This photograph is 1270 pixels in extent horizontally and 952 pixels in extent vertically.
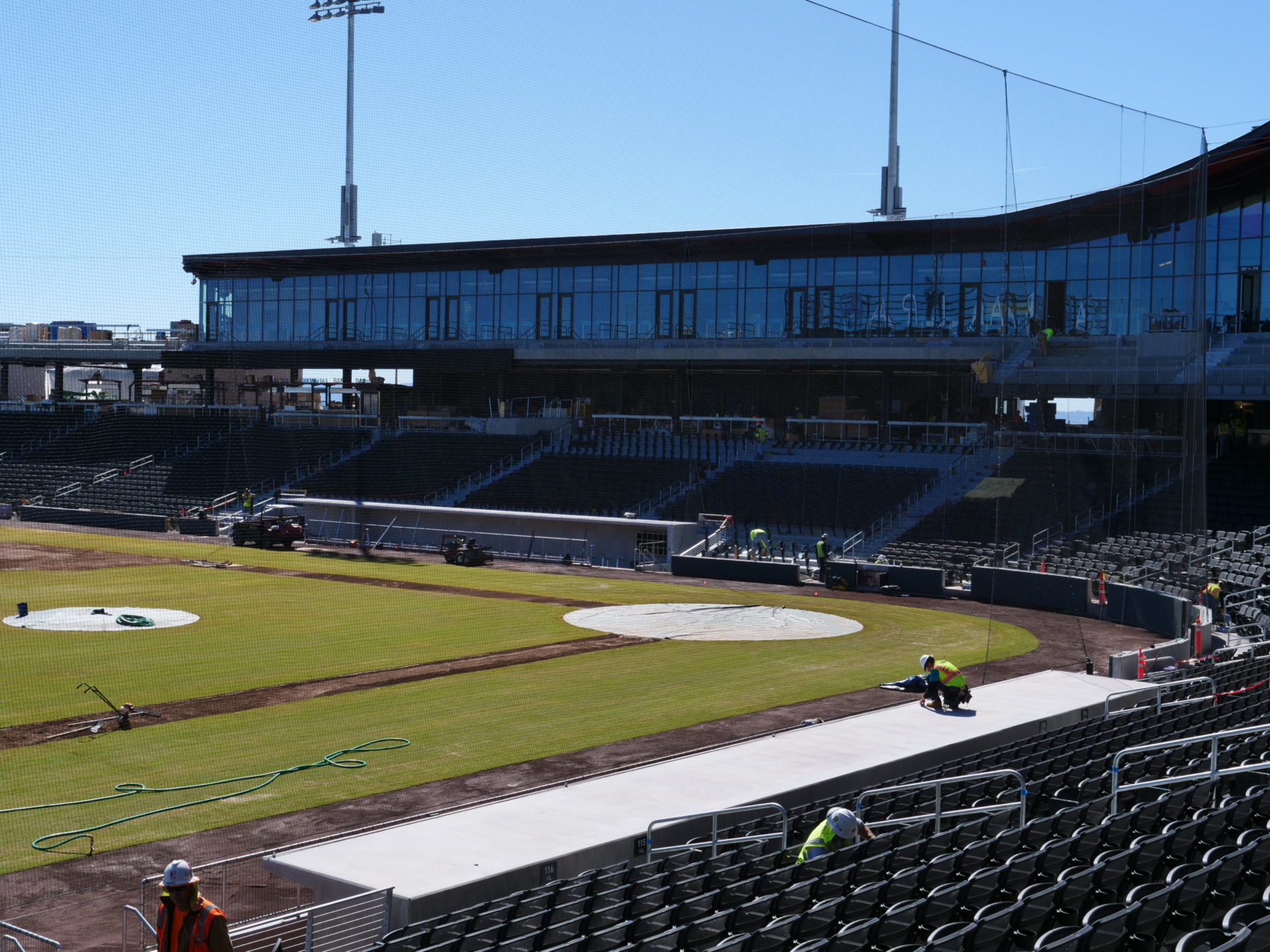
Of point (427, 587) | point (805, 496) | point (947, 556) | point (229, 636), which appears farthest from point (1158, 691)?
point (805, 496)

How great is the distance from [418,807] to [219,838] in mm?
2486

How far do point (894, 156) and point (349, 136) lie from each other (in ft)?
65.1

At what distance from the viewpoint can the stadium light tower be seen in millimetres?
27953

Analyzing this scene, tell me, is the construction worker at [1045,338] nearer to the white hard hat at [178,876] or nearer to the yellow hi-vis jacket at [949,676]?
the yellow hi-vis jacket at [949,676]

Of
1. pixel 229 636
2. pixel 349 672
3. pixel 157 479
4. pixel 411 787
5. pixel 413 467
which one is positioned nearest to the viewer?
pixel 411 787

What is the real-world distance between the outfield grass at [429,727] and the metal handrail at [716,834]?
5.31 meters

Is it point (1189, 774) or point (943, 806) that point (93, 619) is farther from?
point (1189, 774)

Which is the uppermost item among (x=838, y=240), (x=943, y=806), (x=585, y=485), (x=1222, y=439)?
(x=838, y=240)

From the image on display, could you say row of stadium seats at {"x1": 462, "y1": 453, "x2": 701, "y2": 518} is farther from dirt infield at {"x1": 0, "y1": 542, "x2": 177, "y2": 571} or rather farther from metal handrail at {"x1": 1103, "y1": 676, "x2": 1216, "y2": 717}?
metal handrail at {"x1": 1103, "y1": 676, "x2": 1216, "y2": 717}

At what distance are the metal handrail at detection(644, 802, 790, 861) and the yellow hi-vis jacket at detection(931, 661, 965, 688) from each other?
5.96 metres

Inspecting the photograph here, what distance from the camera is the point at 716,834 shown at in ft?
40.5

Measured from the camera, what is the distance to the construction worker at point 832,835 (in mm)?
10633

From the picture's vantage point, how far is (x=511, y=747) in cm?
1945

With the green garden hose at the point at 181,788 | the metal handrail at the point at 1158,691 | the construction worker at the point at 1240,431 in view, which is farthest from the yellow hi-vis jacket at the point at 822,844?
the construction worker at the point at 1240,431
